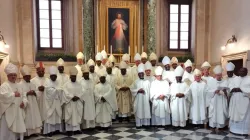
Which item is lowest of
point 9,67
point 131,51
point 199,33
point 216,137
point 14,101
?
point 216,137

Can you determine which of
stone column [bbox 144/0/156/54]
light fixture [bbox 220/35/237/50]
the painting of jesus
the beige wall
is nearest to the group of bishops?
the beige wall

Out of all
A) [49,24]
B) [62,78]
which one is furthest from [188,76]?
[49,24]

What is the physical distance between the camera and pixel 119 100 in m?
7.66

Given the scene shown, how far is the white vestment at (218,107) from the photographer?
6789mm

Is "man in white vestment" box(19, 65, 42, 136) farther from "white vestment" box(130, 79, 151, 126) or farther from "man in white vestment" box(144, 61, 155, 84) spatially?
"man in white vestment" box(144, 61, 155, 84)

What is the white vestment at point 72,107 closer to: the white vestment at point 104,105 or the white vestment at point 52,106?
the white vestment at point 52,106

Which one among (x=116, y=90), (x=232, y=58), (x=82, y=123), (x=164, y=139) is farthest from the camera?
(x=232, y=58)

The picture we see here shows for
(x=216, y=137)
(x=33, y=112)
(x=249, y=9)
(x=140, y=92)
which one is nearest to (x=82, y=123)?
(x=33, y=112)

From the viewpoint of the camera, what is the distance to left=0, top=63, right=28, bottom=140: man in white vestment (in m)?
5.50

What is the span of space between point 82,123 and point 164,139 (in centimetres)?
258

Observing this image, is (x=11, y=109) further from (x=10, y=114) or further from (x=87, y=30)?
(x=87, y=30)

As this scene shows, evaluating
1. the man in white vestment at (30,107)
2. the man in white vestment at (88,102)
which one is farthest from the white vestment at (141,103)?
the man in white vestment at (30,107)

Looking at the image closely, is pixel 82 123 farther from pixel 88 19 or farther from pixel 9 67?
pixel 88 19

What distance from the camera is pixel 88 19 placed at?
10734 mm
